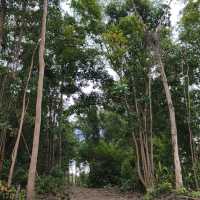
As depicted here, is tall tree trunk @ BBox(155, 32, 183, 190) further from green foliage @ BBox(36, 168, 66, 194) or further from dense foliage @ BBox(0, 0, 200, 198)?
green foliage @ BBox(36, 168, 66, 194)

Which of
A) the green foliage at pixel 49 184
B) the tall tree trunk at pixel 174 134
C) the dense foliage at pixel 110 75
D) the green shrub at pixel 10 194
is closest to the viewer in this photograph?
the green shrub at pixel 10 194

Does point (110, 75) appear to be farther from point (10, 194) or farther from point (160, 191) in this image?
point (10, 194)

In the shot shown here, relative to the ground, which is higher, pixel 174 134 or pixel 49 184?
pixel 174 134

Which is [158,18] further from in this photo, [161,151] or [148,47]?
[161,151]

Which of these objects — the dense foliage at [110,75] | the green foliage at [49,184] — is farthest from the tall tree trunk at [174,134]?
the green foliage at [49,184]

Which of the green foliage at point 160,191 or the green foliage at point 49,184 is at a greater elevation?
the green foliage at point 49,184

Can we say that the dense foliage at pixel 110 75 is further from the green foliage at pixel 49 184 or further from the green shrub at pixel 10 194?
the green shrub at pixel 10 194

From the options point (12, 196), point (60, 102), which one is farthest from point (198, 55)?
point (12, 196)

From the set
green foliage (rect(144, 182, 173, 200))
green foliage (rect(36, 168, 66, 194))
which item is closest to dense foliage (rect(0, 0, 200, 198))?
green foliage (rect(36, 168, 66, 194))

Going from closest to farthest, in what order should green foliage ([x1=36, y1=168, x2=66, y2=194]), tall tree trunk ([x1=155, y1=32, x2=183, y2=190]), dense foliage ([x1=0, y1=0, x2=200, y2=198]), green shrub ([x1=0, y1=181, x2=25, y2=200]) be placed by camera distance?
green shrub ([x1=0, y1=181, x2=25, y2=200]), tall tree trunk ([x1=155, y1=32, x2=183, y2=190]), green foliage ([x1=36, y1=168, x2=66, y2=194]), dense foliage ([x1=0, y1=0, x2=200, y2=198])

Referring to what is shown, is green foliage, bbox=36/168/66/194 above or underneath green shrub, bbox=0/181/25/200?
above

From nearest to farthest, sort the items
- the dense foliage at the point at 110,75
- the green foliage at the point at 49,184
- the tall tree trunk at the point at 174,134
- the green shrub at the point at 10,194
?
the green shrub at the point at 10,194 < the tall tree trunk at the point at 174,134 < the green foliage at the point at 49,184 < the dense foliage at the point at 110,75

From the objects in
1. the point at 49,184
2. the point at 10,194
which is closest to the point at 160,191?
the point at 49,184

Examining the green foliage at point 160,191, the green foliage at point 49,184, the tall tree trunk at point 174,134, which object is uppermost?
the tall tree trunk at point 174,134
